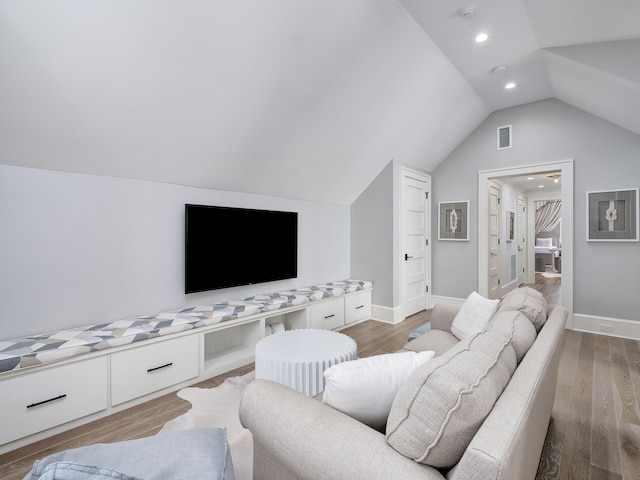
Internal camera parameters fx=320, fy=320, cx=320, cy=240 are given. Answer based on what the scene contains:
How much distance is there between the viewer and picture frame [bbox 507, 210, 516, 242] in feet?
20.1

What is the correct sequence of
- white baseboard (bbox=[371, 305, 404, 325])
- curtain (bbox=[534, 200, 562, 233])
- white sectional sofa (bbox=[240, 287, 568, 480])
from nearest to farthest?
white sectional sofa (bbox=[240, 287, 568, 480])
white baseboard (bbox=[371, 305, 404, 325])
curtain (bbox=[534, 200, 562, 233])

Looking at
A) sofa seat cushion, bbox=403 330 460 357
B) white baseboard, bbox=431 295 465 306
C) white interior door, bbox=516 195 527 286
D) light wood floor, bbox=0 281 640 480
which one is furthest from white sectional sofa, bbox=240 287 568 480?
white interior door, bbox=516 195 527 286

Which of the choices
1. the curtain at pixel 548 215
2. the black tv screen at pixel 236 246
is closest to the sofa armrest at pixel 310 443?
the black tv screen at pixel 236 246

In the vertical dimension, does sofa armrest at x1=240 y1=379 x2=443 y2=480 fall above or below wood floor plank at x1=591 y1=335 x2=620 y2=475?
above

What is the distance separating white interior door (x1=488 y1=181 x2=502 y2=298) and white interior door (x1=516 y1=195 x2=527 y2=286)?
176 cm

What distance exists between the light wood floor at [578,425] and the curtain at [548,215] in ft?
27.5

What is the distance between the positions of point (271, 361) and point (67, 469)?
61.5 inches

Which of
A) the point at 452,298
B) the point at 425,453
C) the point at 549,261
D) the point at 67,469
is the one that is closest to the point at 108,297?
the point at 67,469

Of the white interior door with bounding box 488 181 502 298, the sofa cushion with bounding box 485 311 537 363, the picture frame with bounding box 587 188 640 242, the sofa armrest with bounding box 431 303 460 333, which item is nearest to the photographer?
the sofa cushion with bounding box 485 311 537 363

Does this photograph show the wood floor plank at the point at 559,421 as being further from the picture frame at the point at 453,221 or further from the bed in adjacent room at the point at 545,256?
the bed in adjacent room at the point at 545,256

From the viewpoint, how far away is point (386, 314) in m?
4.32

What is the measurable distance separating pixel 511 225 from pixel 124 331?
6.66m

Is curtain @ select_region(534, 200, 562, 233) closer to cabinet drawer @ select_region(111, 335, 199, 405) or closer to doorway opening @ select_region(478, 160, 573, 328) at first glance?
doorway opening @ select_region(478, 160, 573, 328)

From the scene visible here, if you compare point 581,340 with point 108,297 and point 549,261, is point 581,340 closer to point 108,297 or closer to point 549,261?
point 108,297
